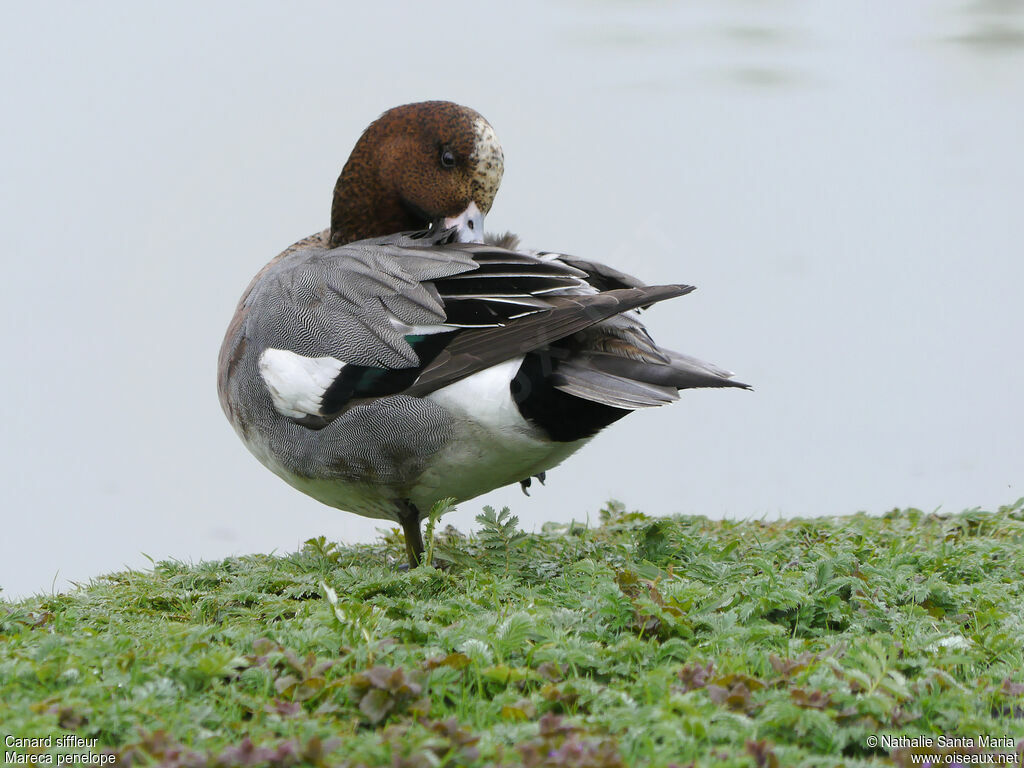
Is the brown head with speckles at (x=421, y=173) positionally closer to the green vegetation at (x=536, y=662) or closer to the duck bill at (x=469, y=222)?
the duck bill at (x=469, y=222)

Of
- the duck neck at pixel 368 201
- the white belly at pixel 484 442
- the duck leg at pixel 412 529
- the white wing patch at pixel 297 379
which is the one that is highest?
the duck neck at pixel 368 201

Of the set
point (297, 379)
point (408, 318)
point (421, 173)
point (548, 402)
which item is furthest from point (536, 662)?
point (421, 173)

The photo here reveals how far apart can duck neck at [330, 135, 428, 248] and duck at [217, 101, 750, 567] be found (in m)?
0.55

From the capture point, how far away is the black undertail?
3.24 meters

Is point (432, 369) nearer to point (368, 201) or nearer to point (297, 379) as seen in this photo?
point (297, 379)

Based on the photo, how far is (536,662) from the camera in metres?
2.42

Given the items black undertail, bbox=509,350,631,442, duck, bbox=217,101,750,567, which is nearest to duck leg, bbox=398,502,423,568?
duck, bbox=217,101,750,567

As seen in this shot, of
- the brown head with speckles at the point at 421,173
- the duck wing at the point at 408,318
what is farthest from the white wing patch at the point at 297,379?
the brown head with speckles at the point at 421,173

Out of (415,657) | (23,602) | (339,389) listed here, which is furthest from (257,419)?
(415,657)

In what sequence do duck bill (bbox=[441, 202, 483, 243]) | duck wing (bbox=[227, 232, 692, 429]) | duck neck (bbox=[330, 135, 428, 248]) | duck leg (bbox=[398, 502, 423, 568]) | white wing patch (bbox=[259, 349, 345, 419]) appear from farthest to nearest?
duck neck (bbox=[330, 135, 428, 248])
duck bill (bbox=[441, 202, 483, 243])
duck leg (bbox=[398, 502, 423, 568])
white wing patch (bbox=[259, 349, 345, 419])
duck wing (bbox=[227, 232, 692, 429])

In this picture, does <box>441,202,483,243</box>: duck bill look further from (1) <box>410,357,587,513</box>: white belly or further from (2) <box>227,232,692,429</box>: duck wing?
(1) <box>410,357,587,513</box>: white belly

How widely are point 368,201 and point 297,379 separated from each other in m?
1.15

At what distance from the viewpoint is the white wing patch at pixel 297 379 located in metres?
3.44

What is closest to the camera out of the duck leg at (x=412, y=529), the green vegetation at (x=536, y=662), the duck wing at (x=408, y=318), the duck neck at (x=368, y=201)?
the green vegetation at (x=536, y=662)
